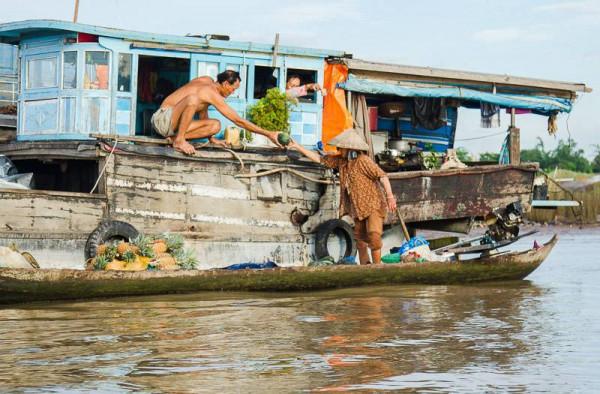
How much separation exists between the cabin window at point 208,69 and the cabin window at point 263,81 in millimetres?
770

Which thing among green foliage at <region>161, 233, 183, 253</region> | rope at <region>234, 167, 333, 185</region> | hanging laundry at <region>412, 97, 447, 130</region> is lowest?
green foliage at <region>161, 233, 183, 253</region>

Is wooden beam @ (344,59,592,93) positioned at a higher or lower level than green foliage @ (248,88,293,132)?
higher

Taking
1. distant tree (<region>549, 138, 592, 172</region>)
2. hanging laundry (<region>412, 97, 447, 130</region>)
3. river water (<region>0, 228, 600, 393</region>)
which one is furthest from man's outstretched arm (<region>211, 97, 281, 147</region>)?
distant tree (<region>549, 138, 592, 172</region>)

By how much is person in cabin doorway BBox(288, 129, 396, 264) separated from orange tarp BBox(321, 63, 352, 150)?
1.57 m

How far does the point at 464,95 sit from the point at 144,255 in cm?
558

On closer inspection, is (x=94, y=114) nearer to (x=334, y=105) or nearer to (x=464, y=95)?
(x=334, y=105)

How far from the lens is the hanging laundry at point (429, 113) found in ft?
48.8

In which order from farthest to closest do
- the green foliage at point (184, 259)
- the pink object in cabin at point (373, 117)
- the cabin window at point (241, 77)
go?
the pink object in cabin at point (373, 117) < the cabin window at point (241, 77) < the green foliage at point (184, 259)

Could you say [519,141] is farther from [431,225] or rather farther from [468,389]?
[468,389]

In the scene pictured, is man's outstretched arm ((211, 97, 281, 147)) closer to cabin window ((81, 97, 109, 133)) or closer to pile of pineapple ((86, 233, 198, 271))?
cabin window ((81, 97, 109, 133))

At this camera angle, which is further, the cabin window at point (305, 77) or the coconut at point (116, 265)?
the cabin window at point (305, 77)

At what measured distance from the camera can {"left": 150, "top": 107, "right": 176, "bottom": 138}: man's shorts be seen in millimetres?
11547

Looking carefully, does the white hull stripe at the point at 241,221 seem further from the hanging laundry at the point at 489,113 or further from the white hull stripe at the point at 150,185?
the hanging laundry at the point at 489,113

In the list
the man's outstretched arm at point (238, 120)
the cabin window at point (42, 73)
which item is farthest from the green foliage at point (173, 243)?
the cabin window at point (42, 73)
